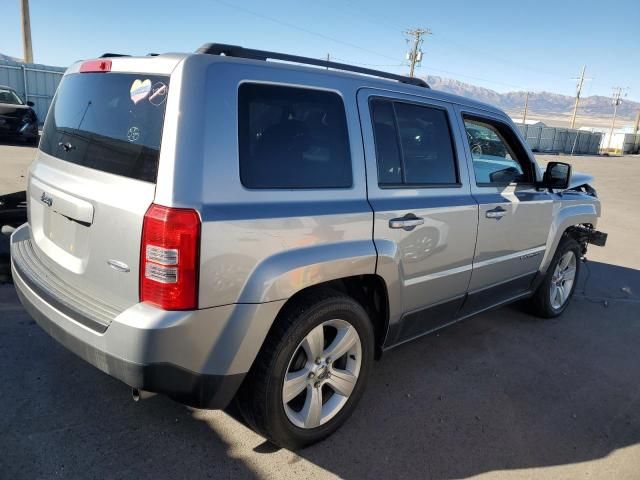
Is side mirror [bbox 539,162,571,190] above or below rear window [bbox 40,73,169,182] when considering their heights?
below

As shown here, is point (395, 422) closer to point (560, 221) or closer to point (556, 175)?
point (556, 175)

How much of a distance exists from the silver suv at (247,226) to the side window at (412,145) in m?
0.01

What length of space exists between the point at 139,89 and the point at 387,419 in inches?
88.4

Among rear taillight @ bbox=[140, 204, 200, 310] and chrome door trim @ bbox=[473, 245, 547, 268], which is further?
chrome door trim @ bbox=[473, 245, 547, 268]

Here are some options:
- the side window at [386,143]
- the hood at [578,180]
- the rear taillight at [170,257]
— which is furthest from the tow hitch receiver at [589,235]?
the rear taillight at [170,257]

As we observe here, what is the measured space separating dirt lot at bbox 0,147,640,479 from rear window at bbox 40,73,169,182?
138 centimetres

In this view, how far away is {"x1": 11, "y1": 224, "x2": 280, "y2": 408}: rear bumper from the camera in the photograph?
204cm

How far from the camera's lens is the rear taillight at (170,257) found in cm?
199

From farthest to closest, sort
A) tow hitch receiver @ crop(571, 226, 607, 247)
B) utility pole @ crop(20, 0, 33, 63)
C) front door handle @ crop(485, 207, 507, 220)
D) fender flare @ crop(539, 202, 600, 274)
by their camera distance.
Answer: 1. utility pole @ crop(20, 0, 33, 63)
2. tow hitch receiver @ crop(571, 226, 607, 247)
3. fender flare @ crop(539, 202, 600, 274)
4. front door handle @ crop(485, 207, 507, 220)

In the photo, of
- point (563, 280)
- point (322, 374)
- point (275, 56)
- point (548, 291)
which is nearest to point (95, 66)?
point (275, 56)

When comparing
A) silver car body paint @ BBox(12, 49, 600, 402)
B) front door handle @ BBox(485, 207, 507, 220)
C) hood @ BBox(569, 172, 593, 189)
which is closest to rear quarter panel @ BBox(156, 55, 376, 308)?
silver car body paint @ BBox(12, 49, 600, 402)

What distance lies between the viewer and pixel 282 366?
94.7 inches

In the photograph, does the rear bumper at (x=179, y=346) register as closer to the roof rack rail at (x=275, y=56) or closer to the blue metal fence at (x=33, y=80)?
the roof rack rail at (x=275, y=56)

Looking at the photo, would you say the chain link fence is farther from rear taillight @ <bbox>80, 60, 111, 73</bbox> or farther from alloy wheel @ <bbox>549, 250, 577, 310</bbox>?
rear taillight @ <bbox>80, 60, 111, 73</bbox>
